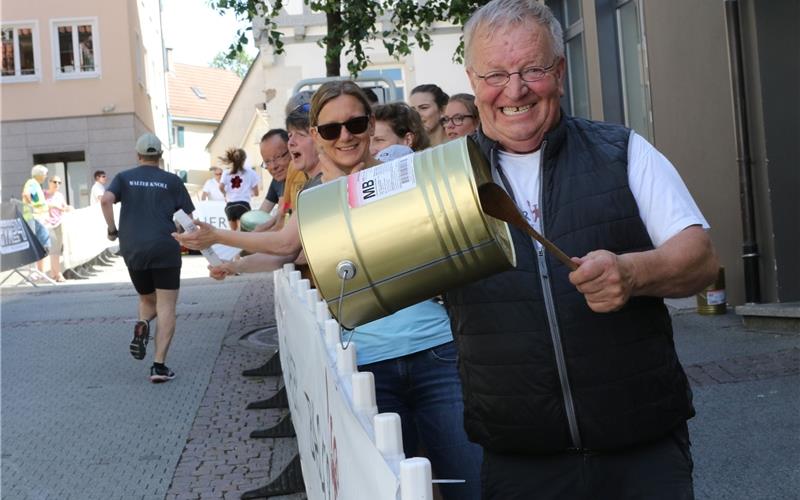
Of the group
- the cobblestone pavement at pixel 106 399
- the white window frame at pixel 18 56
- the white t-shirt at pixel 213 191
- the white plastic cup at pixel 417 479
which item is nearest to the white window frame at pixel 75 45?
the white window frame at pixel 18 56

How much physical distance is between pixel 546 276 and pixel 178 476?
4080mm

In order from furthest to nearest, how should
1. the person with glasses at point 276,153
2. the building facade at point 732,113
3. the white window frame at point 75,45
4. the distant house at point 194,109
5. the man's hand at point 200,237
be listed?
the distant house at point 194,109 < the white window frame at point 75,45 < the building facade at point 732,113 < the person with glasses at point 276,153 < the man's hand at point 200,237

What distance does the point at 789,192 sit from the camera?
8.84m

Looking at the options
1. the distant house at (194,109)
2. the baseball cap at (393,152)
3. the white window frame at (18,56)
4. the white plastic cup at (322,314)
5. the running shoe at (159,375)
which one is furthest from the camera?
the distant house at (194,109)

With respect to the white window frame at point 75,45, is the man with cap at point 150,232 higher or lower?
lower

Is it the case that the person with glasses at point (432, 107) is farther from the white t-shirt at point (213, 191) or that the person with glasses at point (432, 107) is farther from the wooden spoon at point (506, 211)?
the white t-shirt at point (213, 191)

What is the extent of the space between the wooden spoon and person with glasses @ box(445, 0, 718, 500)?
15 centimetres

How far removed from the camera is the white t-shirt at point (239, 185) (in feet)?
44.5

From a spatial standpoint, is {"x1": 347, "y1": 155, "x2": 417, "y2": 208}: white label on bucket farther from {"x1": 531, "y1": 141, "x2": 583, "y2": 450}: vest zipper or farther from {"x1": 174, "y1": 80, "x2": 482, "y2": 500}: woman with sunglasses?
{"x1": 174, "y1": 80, "x2": 482, "y2": 500}: woman with sunglasses

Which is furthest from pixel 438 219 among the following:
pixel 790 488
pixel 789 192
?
pixel 789 192

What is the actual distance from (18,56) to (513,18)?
109ft

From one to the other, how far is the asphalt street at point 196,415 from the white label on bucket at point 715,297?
0.15 meters

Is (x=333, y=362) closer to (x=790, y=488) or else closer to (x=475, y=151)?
(x=475, y=151)

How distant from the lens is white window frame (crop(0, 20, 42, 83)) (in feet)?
108
